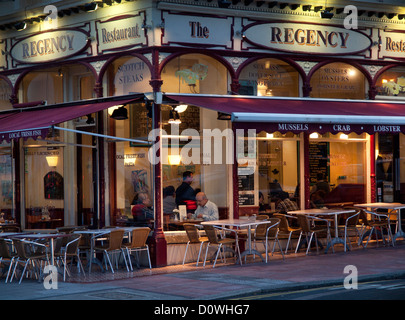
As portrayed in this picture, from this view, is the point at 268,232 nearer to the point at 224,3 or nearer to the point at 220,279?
the point at 220,279

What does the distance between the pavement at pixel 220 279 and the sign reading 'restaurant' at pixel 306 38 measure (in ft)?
15.4

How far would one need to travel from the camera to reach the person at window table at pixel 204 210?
50.7ft

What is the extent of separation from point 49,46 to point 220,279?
24.6 feet

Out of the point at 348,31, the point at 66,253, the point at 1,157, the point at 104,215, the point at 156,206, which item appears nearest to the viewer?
the point at 66,253

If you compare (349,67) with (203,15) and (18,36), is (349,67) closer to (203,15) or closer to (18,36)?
(203,15)

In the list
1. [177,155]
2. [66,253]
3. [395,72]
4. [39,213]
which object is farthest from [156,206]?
[395,72]

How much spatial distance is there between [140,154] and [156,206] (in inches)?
53.0

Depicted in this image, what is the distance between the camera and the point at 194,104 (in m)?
14.5

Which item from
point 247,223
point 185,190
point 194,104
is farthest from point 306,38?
point 247,223

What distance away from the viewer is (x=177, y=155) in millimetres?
15398

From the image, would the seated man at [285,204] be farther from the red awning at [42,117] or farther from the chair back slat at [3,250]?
the chair back slat at [3,250]

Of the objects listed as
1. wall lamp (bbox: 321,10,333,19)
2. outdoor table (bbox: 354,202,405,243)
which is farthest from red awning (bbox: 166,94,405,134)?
outdoor table (bbox: 354,202,405,243)

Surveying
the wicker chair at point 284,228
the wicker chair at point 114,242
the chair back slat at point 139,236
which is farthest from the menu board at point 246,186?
the wicker chair at point 114,242

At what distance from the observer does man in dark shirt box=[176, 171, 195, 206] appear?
1539cm
